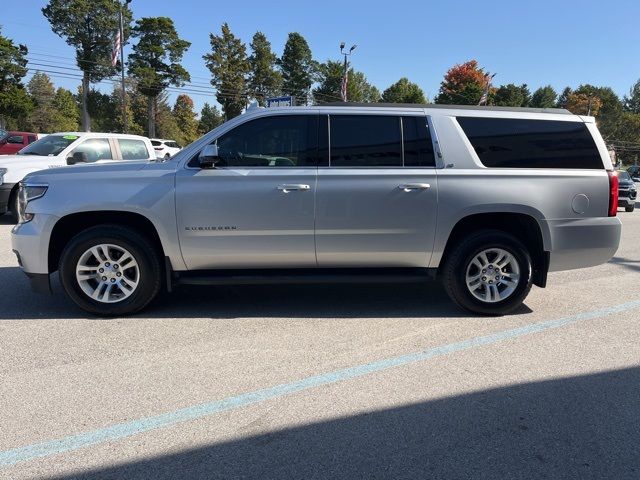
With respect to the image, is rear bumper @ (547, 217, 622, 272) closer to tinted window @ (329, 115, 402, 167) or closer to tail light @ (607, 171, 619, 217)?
tail light @ (607, 171, 619, 217)

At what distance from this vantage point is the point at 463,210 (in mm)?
4844

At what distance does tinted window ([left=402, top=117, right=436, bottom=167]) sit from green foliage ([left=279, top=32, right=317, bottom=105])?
63984mm

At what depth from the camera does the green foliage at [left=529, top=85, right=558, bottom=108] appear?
10162cm

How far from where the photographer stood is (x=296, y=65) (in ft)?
221

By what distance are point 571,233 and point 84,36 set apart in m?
65.3

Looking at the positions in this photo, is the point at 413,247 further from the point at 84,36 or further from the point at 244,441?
the point at 84,36

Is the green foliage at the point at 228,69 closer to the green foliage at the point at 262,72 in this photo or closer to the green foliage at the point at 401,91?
the green foliage at the point at 262,72

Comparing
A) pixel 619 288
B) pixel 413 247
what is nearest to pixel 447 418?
pixel 413 247

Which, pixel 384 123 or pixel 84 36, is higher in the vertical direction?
pixel 84 36

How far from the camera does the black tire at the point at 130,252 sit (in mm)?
4691

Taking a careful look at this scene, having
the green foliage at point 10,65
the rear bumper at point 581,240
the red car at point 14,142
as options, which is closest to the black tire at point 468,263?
the rear bumper at point 581,240

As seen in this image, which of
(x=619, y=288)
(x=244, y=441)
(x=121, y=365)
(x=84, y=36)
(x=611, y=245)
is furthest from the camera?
(x=84, y=36)

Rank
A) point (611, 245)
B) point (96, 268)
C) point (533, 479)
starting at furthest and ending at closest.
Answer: point (611, 245) → point (96, 268) → point (533, 479)

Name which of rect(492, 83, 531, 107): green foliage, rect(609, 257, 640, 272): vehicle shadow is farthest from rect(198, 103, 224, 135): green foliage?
rect(609, 257, 640, 272): vehicle shadow
